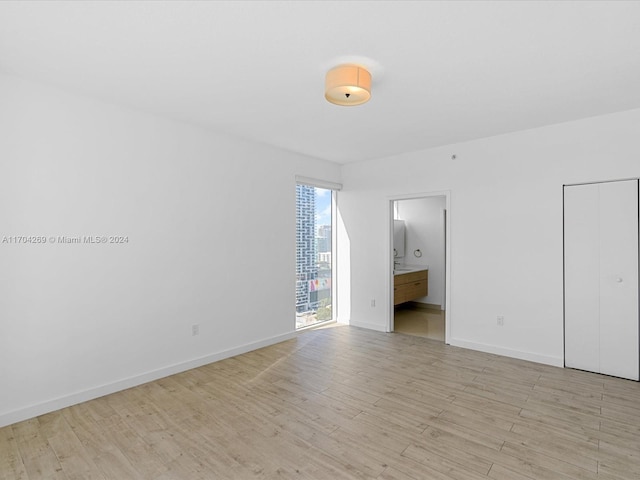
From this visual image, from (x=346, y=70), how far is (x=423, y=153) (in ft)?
9.18

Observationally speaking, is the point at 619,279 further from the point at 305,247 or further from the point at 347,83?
the point at 305,247

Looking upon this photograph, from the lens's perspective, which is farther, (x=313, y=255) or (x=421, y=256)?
(x=421, y=256)

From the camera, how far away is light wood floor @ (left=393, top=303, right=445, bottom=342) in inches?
208

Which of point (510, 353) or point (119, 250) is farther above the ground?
point (119, 250)

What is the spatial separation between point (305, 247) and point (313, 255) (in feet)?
0.83

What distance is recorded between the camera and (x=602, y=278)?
3615 mm

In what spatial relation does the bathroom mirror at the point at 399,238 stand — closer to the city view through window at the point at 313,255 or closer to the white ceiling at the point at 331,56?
the city view through window at the point at 313,255

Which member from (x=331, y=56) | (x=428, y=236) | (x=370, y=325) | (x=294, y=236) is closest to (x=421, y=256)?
(x=428, y=236)

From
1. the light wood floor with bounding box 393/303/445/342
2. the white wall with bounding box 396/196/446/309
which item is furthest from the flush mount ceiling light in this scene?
the white wall with bounding box 396/196/446/309

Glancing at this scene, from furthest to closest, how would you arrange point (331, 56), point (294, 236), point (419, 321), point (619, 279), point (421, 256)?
point (421, 256) < point (419, 321) < point (294, 236) < point (619, 279) < point (331, 56)

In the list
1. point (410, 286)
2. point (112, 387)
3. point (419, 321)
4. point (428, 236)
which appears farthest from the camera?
point (428, 236)

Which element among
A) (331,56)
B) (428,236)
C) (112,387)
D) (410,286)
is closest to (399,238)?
(428,236)

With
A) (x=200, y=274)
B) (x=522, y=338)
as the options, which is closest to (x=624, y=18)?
(x=522, y=338)

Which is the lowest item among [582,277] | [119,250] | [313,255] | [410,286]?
[410,286]
